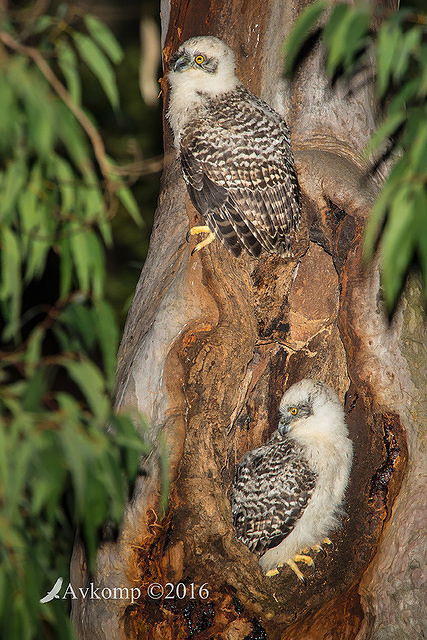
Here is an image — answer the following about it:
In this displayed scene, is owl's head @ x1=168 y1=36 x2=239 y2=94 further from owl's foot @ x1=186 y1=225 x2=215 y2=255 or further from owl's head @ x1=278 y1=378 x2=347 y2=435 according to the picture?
owl's head @ x1=278 y1=378 x2=347 y2=435

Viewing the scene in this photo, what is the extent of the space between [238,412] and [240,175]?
1.33m

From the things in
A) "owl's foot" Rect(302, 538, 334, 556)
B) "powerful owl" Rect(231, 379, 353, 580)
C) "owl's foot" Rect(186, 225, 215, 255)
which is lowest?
"owl's foot" Rect(302, 538, 334, 556)

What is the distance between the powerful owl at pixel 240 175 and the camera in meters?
3.10

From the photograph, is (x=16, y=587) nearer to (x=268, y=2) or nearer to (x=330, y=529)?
(x=330, y=529)

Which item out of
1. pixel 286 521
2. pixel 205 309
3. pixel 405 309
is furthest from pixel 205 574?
pixel 405 309

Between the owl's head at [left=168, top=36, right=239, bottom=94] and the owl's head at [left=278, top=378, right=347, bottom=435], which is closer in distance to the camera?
the owl's head at [left=168, top=36, right=239, bottom=94]

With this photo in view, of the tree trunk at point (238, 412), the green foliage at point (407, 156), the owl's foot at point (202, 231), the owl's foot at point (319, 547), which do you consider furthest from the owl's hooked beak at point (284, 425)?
the green foliage at point (407, 156)

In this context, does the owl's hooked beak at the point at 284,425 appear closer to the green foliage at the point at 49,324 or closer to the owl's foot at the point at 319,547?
the owl's foot at the point at 319,547

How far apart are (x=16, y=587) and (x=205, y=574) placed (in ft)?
5.47

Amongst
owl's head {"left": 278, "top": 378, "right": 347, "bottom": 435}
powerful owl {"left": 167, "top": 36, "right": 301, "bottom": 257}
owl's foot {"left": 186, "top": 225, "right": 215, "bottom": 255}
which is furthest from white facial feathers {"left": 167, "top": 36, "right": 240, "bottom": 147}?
owl's head {"left": 278, "top": 378, "right": 347, "bottom": 435}

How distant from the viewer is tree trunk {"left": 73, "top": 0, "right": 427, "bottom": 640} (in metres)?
3.12

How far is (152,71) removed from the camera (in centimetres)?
540

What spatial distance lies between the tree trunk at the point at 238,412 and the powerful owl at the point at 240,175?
0.41ft

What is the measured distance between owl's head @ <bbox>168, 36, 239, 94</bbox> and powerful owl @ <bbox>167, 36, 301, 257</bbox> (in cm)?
14
